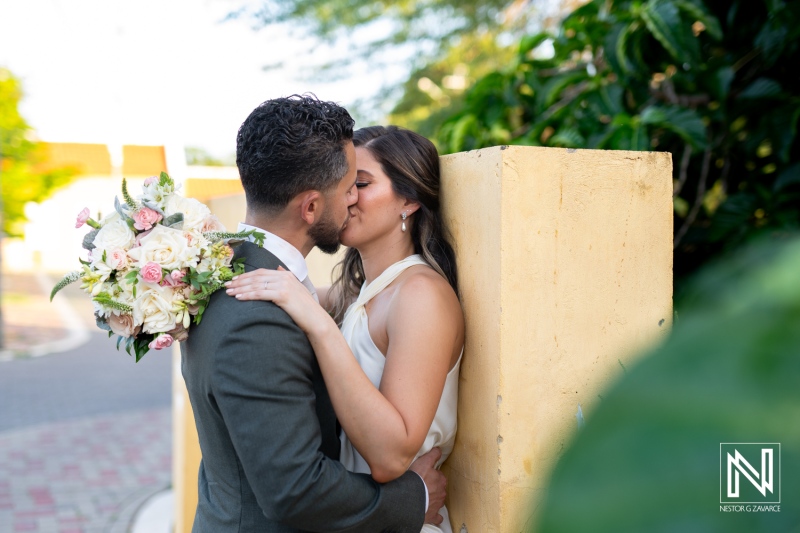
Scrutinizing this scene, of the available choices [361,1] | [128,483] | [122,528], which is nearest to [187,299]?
[122,528]

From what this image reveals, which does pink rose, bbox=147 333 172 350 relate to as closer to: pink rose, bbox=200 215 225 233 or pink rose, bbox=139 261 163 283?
pink rose, bbox=139 261 163 283

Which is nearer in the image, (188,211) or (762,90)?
(188,211)

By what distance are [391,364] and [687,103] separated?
8.08 ft

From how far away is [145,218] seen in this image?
1.88 meters

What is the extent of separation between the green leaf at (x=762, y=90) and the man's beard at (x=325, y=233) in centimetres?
228

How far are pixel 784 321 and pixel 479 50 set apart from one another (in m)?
10.4

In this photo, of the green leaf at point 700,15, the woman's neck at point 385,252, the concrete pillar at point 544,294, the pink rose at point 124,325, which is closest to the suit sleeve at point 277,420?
the pink rose at point 124,325

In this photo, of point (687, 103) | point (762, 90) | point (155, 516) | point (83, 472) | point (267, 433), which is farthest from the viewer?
point (83, 472)

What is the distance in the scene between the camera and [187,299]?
73.3 inches

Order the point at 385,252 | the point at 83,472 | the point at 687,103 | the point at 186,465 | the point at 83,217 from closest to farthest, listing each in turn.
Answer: the point at 83,217 < the point at 385,252 < the point at 687,103 < the point at 186,465 < the point at 83,472

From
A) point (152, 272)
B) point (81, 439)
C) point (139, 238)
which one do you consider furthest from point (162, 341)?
point (81, 439)

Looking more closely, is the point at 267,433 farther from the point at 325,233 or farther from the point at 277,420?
the point at 325,233

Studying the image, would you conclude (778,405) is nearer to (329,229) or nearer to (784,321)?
(784,321)

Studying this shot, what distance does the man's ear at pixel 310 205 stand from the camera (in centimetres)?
206
